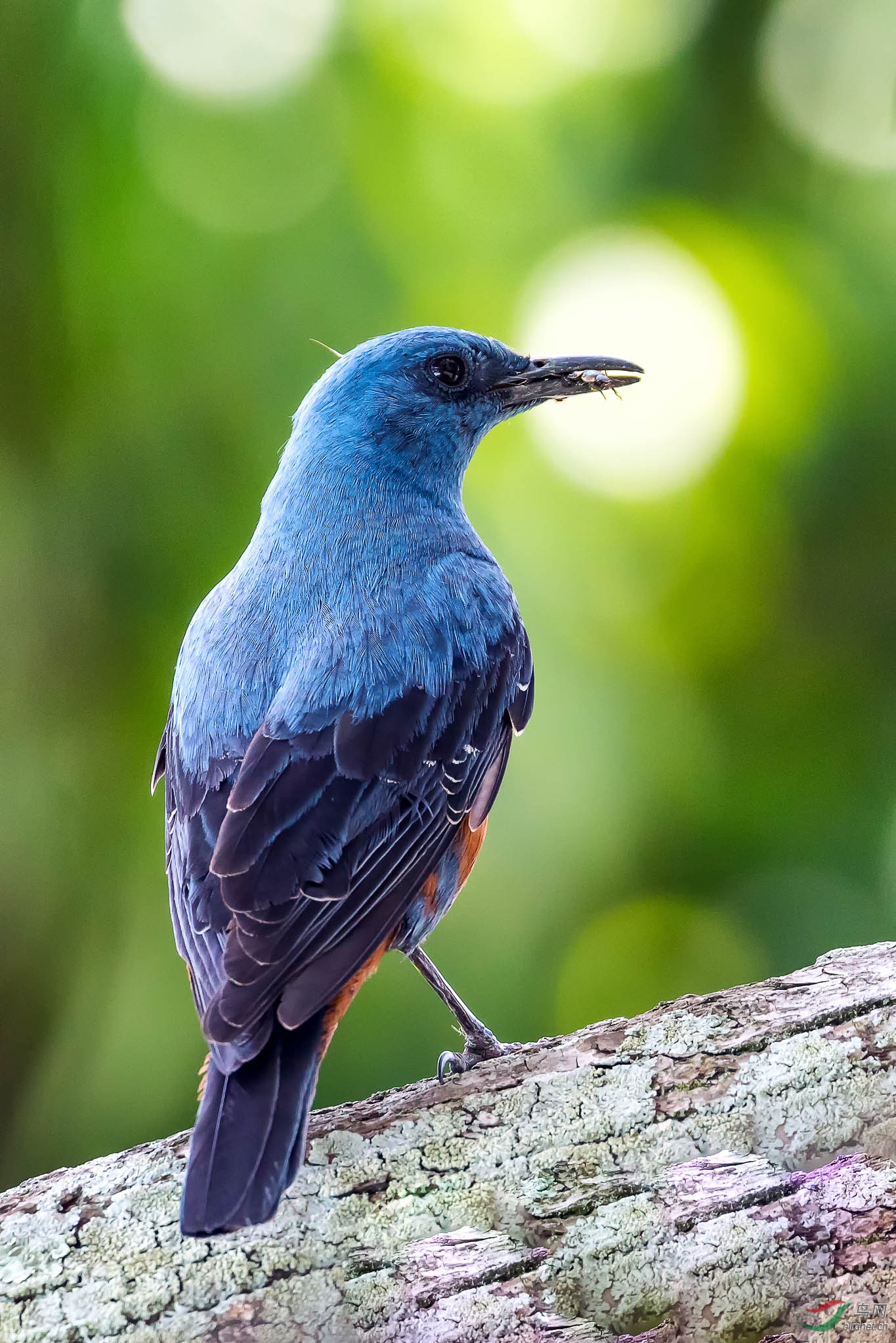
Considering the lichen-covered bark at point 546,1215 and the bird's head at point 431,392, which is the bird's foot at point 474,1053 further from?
the bird's head at point 431,392

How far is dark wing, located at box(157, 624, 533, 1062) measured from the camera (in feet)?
10.3

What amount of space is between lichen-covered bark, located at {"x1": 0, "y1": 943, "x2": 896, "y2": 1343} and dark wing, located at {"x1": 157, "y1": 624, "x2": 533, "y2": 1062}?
0.40 meters

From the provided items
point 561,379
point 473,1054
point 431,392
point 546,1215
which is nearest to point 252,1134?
point 546,1215

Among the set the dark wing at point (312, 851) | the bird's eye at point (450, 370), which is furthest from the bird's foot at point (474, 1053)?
the bird's eye at point (450, 370)

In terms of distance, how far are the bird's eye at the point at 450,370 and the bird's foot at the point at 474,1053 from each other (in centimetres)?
228

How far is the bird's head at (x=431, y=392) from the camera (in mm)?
4551

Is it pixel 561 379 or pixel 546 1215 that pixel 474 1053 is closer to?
pixel 546 1215

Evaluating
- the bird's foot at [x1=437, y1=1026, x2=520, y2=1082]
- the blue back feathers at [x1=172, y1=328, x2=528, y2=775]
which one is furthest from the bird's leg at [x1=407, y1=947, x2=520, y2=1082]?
the blue back feathers at [x1=172, y1=328, x2=528, y2=775]

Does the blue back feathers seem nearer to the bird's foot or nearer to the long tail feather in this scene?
the long tail feather

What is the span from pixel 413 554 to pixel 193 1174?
6.99 feet

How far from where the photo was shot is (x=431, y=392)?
4.67 metres

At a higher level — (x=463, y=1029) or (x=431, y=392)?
(x=431, y=392)

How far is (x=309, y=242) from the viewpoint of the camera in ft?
21.0

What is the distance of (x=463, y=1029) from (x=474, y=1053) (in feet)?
0.34
